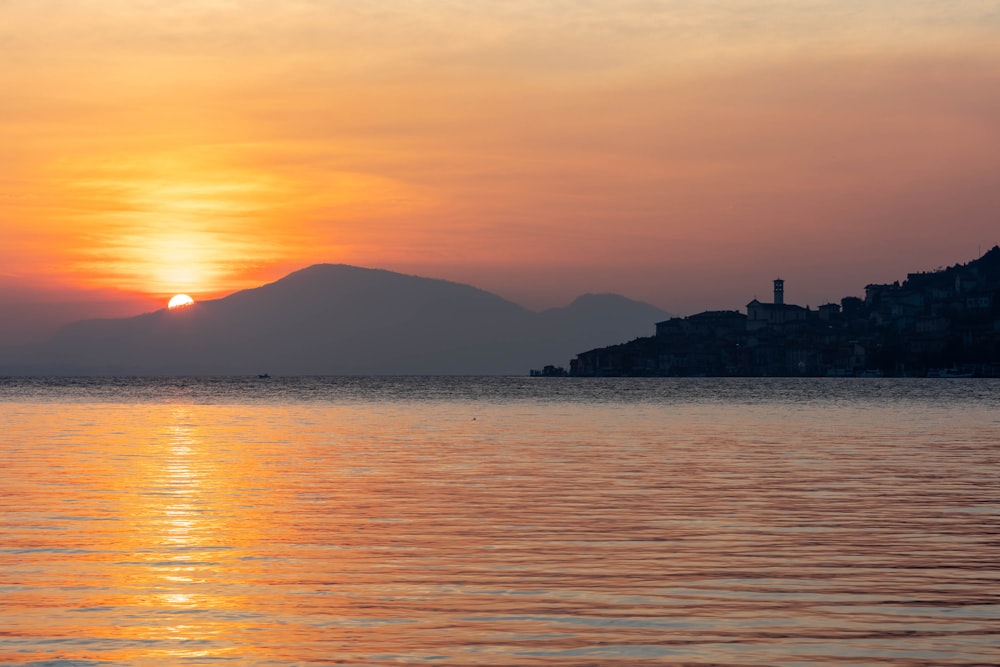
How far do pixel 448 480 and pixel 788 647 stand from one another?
90.5 ft

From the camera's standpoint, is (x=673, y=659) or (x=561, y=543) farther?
(x=561, y=543)

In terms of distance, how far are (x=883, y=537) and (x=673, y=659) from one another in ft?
44.8

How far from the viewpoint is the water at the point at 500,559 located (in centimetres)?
1870

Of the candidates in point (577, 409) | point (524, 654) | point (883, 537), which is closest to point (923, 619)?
point (524, 654)

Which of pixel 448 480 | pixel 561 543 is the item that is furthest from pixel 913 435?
pixel 561 543

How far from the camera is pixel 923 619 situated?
2022cm

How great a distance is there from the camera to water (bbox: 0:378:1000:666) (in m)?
18.7

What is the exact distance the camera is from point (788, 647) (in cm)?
1830

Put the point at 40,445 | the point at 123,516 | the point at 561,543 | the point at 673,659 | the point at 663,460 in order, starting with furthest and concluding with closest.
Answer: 1. the point at 40,445
2. the point at 663,460
3. the point at 123,516
4. the point at 561,543
5. the point at 673,659

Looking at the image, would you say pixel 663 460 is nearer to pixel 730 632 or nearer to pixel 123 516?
pixel 123 516

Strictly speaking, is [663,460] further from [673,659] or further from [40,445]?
[673,659]

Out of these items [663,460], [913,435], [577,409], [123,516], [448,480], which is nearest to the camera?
[123,516]

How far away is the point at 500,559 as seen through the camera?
2627 cm

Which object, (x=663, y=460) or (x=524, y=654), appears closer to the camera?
(x=524, y=654)
